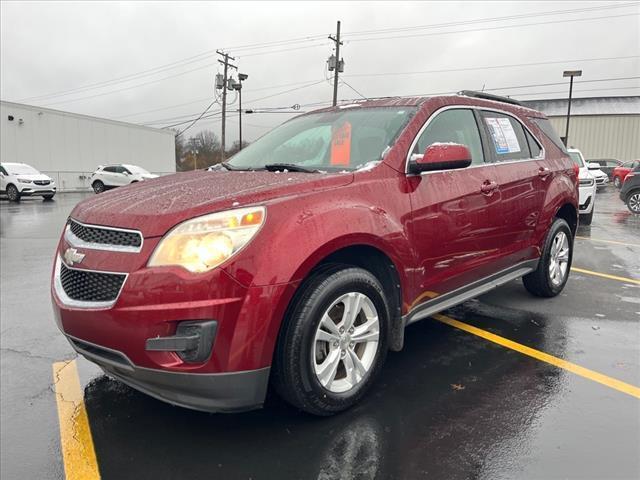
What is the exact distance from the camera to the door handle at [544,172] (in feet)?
14.7

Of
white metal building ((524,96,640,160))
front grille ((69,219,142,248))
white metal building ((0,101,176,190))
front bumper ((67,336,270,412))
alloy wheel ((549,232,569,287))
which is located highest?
white metal building ((524,96,640,160))

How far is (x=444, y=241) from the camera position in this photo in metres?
3.30

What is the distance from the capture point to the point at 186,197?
260 cm

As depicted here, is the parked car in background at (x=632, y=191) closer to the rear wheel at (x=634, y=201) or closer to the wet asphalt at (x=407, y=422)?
the rear wheel at (x=634, y=201)

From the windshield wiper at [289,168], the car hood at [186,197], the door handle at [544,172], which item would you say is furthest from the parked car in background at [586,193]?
the car hood at [186,197]

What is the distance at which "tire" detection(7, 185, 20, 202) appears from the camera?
69.6 feet

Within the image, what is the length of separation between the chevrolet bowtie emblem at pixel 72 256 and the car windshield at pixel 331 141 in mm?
1304

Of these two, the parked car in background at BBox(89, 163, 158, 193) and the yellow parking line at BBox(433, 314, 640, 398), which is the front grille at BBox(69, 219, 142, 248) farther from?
the parked car in background at BBox(89, 163, 158, 193)

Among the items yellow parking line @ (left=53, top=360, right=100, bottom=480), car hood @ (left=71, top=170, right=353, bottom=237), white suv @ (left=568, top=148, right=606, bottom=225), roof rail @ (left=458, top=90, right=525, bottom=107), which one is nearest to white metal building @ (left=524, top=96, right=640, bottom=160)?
white suv @ (left=568, top=148, right=606, bottom=225)

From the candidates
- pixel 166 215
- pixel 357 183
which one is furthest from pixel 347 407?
pixel 166 215

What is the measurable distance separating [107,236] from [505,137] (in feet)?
10.9

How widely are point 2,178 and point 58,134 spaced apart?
37.9 ft

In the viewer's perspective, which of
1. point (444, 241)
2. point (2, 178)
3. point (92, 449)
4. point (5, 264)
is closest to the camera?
point (92, 449)

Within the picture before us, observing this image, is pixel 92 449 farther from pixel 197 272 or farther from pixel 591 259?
pixel 591 259
